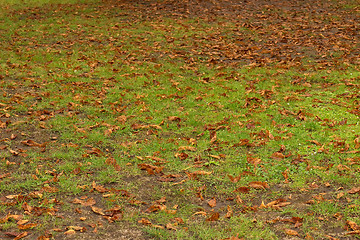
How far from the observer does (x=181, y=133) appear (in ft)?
22.6

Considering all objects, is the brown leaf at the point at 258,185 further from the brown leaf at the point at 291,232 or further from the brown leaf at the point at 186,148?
the brown leaf at the point at 186,148

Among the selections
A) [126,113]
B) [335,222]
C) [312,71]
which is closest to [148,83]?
[126,113]

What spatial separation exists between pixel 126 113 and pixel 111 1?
12.3m

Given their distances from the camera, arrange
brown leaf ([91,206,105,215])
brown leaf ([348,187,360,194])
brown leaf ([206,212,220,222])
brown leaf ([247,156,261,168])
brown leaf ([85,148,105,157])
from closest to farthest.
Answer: brown leaf ([206,212,220,222]), brown leaf ([91,206,105,215]), brown leaf ([348,187,360,194]), brown leaf ([247,156,261,168]), brown leaf ([85,148,105,157])

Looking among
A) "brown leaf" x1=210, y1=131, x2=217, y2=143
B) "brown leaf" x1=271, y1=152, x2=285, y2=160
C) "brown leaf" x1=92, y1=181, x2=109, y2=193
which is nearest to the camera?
"brown leaf" x1=92, y1=181, x2=109, y2=193

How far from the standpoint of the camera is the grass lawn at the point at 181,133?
15.5ft

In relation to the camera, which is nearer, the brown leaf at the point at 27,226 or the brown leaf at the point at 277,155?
the brown leaf at the point at 27,226

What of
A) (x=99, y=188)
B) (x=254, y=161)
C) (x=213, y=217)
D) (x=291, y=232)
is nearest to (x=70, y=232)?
(x=99, y=188)

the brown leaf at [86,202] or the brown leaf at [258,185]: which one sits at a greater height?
the brown leaf at [86,202]

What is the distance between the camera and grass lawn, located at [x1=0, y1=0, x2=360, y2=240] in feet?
15.5

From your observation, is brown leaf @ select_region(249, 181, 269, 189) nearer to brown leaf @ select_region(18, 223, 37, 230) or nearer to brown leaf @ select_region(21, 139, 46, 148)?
brown leaf @ select_region(18, 223, 37, 230)

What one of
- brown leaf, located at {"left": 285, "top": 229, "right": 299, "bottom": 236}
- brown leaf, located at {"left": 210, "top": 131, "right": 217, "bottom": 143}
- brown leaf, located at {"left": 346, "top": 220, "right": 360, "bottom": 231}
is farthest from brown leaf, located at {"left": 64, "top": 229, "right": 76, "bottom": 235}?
brown leaf, located at {"left": 346, "top": 220, "right": 360, "bottom": 231}

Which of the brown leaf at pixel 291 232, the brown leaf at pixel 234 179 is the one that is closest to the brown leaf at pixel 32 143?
the brown leaf at pixel 234 179

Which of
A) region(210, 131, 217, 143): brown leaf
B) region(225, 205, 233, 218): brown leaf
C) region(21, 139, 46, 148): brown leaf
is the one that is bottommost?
region(210, 131, 217, 143): brown leaf
